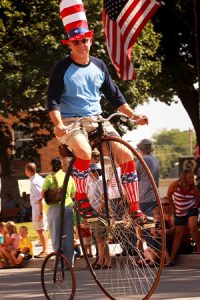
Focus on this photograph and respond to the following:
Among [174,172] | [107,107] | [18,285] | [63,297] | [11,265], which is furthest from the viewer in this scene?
[174,172]

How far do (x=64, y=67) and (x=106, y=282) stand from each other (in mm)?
1865

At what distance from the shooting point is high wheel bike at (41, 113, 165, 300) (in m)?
8.89

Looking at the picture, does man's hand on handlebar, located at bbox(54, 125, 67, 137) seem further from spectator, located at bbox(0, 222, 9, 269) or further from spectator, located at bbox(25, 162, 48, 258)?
spectator, located at bbox(25, 162, 48, 258)

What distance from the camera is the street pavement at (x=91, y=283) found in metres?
12.1

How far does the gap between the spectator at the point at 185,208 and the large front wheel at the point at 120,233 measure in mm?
7433

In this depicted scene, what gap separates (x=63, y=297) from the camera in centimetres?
1001

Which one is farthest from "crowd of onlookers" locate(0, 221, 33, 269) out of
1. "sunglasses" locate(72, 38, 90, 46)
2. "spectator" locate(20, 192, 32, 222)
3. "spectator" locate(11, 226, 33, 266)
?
"spectator" locate(20, 192, 32, 222)

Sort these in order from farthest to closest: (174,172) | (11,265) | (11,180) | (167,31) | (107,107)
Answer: (174,172) < (11,180) < (167,31) < (107,107) < (11,265)

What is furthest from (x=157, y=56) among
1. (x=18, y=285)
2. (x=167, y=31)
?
(x=18, y=285)

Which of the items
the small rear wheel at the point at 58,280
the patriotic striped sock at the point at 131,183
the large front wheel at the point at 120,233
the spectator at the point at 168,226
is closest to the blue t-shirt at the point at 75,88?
the large front wheel at the point at 120,233

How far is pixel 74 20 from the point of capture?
9398 millimetres

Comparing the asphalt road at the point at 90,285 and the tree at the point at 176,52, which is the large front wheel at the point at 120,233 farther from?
the tree at the point at 176,52

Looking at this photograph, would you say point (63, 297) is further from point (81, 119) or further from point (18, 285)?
point (18, 285)

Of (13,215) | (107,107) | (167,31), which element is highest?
(167,31)
